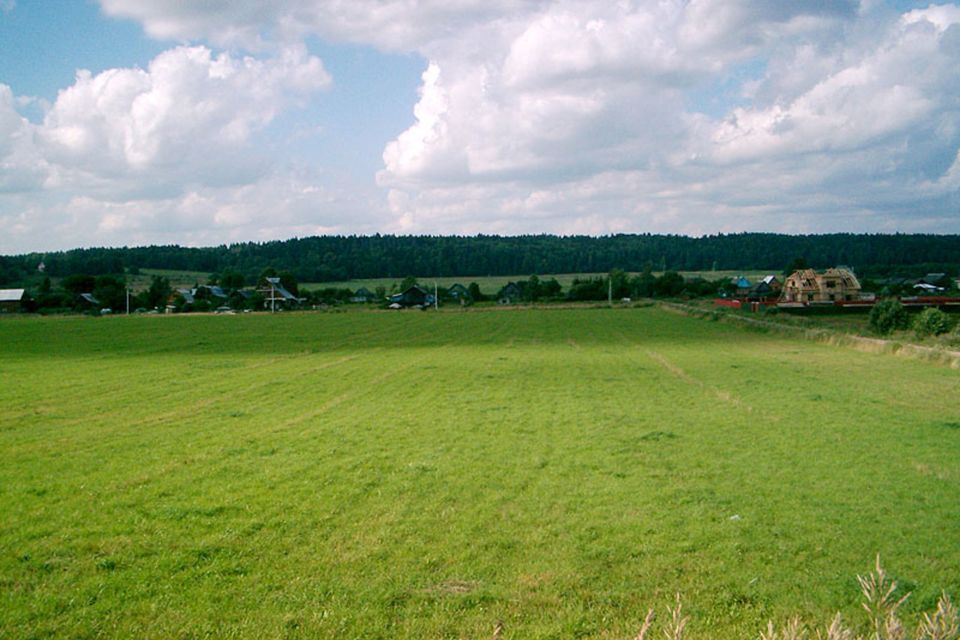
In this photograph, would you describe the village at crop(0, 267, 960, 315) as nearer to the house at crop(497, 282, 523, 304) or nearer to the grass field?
the house at crop(497, 282, 523, 304)

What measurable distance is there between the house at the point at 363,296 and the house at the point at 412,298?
1441 centimetres

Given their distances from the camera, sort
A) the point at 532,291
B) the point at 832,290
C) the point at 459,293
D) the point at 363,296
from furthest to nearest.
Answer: the point at 363,296 < the point at 459,293 < the point at 532,291 < the point at 832,290

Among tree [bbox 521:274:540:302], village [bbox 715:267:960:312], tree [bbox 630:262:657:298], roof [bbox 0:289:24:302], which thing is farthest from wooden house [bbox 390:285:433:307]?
roof [bbox 0:289:24:302]

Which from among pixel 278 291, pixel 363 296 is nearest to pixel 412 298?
pixel 363 296

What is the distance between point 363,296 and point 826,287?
283 feet

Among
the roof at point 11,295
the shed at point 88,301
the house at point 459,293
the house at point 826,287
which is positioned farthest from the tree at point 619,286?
the roof at point 11,295

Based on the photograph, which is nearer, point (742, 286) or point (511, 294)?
point (742, 286)

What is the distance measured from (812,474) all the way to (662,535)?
456cm

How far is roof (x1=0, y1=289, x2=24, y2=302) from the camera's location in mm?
117312

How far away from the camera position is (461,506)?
10.6 m

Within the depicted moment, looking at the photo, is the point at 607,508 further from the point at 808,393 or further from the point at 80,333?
the point at 80,333

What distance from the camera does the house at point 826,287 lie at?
341 ft

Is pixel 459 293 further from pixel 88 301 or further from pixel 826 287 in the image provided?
pixel 826 287

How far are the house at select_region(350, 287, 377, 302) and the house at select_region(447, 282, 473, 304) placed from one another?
15.9 meters
